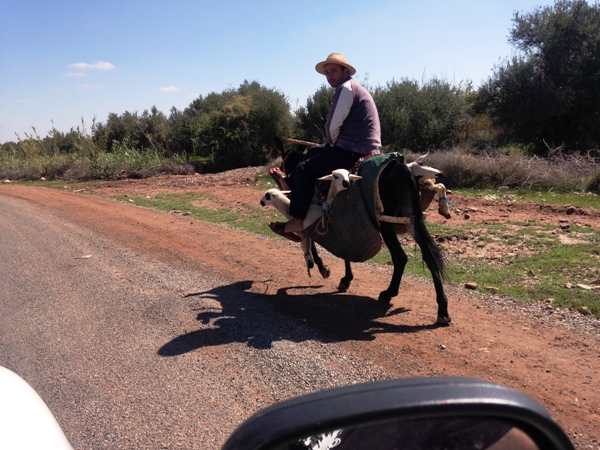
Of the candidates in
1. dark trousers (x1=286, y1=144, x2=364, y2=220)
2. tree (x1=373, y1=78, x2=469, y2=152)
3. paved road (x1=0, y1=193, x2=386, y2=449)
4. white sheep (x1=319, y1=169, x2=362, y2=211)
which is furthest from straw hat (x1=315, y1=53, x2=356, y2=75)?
tree (x1=373, y1=78, x2=469, y2=152)

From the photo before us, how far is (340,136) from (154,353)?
10.2 ft

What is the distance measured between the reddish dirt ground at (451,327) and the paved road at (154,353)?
43cm

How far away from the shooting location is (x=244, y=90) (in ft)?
109

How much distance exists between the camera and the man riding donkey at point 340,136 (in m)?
5.67

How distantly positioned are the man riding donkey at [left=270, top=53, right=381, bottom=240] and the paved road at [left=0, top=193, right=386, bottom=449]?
53.7 inches

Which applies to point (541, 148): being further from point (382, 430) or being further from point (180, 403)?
→ point (382, 430)

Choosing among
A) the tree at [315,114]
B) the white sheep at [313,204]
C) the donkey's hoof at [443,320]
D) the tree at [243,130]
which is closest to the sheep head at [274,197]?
the white sheep at [313,204]

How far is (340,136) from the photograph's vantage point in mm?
5832

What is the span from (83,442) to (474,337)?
343 cm

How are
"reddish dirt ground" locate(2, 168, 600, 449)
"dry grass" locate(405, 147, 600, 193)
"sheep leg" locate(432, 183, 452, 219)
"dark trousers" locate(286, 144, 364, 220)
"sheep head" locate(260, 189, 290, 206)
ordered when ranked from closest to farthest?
"reddish dirt ground" locate(2, 168, 600, 449)
"sheep leg" locate(432, 183, 452, 219)
"dark trousers" locate(286, 144, 364, 220)
"sheep head" locate(260, 189, 290, 206)
"dry grass" locate(405, 147, 600, 193)

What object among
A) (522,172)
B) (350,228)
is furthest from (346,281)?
(522,172)

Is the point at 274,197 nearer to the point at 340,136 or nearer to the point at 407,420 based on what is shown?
the point at 340,136

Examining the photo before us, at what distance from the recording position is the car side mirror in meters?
1.31

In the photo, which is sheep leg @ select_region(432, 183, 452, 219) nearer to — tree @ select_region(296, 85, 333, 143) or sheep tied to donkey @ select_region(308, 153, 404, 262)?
sheep tied to donkey @ select_region(308, 153, 404, 262)
